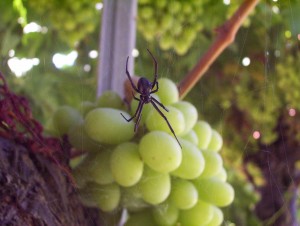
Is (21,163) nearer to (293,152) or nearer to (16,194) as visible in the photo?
(16,194)

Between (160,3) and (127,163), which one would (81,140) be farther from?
(160,3)

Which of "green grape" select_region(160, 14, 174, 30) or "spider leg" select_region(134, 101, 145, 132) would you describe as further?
"green grape" select_region(160, 14, 174, 30)

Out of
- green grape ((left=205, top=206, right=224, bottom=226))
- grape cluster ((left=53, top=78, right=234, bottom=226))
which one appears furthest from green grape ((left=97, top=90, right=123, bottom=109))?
green grape ((left=205, top=206, right=224, bottom=226))

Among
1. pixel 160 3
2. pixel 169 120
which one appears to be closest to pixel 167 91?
pixel 169 120

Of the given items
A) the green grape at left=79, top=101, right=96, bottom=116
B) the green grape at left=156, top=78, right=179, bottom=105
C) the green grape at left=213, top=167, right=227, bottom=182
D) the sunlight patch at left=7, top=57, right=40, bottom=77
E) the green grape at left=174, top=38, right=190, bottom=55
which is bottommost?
the green grape at left=213, top=167, right=227, bottom=182

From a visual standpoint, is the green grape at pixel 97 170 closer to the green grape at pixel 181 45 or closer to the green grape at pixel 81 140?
the green grape at pixel 81 140

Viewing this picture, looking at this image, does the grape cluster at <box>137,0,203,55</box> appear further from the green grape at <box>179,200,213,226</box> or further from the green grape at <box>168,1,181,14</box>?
the green grape at <box>179,200,213,226</box>

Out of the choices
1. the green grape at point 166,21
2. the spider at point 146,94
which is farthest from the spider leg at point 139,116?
the green grape at point 166,21

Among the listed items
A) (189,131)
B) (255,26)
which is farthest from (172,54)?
(255,26)
